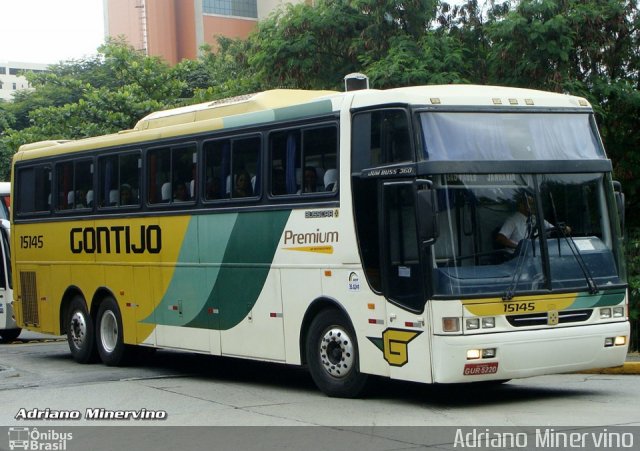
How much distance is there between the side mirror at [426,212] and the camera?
1103 centimetres

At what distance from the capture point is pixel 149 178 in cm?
1631

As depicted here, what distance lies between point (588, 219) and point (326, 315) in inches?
124

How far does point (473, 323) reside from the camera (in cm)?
1116

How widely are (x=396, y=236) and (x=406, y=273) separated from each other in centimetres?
42

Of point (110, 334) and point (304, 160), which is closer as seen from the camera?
point (304, 160)

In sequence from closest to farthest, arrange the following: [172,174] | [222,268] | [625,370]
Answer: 1. [222,268]
2. [625,370]
3. [172,174]

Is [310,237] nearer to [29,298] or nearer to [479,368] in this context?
[479,368]

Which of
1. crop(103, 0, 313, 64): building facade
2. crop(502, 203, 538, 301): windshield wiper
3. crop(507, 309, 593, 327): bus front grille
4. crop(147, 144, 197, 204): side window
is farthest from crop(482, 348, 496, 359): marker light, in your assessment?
crop(103, 0, 313, 64): building facade

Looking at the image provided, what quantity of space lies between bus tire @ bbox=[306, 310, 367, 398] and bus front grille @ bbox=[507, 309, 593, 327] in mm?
1876

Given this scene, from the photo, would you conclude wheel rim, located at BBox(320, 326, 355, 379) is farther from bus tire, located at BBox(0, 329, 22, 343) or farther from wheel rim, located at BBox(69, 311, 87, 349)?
bus tire, located at BBox(0, 329, 22, 343)

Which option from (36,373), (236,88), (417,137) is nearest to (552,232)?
(417,137)

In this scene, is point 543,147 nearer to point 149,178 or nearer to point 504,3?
point 149,178
